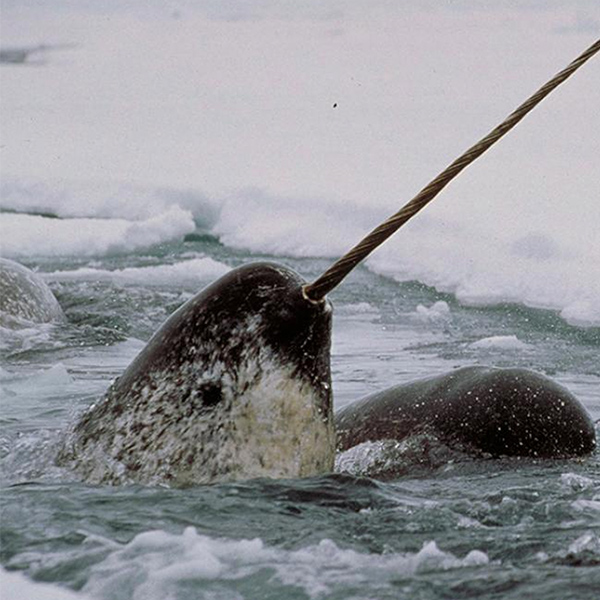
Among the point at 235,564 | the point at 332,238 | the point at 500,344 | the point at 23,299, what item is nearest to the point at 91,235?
the point at 332,238

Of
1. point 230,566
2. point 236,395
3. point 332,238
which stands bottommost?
point 230,566

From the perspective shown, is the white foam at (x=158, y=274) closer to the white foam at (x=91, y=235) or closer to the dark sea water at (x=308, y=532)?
the white foam at (x=91, y=235)

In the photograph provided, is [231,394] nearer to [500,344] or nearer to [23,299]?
[500,344]

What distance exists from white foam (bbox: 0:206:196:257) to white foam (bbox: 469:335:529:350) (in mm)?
4872

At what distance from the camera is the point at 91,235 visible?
496 inches

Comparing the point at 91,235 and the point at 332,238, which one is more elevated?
the point at 91,235

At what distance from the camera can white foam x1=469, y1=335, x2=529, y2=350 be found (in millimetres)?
8125

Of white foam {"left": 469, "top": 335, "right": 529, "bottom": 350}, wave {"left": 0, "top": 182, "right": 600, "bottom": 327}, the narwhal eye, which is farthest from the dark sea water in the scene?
wave {"left": 0, "top": 182, "right": 600, "bottom": 327}

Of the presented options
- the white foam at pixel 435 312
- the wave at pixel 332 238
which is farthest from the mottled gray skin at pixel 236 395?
the white foam at pixel 435 312

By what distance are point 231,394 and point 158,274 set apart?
23.4 ft

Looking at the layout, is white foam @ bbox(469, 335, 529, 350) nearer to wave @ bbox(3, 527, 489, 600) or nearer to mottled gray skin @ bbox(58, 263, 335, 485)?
mottled gray skin @ bbox(58, 263, 335, 485)

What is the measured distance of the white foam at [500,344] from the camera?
26.7 feet

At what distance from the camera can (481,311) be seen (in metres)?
9.30

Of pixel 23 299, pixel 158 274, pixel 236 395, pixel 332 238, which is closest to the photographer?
pixel 236 395
